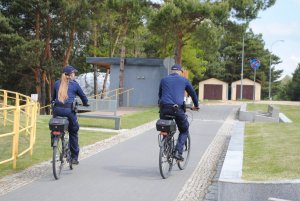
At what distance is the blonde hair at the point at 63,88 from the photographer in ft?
27.2

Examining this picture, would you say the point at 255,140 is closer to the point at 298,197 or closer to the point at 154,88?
the point at 298,197

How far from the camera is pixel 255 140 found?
41.3ft

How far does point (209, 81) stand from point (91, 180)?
167 ft

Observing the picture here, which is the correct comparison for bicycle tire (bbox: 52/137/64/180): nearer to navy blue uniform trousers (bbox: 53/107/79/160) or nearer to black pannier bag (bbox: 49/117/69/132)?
black pannier bag (bbox: 49/117/69/132)

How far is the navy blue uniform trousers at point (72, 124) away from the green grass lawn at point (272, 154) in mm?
2851

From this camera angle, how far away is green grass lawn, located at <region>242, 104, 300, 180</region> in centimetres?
740

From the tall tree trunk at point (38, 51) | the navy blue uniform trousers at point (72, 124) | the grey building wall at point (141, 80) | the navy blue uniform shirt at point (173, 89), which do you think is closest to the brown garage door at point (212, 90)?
the tall tree trunk at point (38, 51)

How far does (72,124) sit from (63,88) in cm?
65

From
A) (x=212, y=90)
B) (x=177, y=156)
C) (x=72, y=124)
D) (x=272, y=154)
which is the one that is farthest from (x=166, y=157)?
(x=212, y=90)

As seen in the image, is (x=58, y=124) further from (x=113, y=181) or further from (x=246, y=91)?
(x=246, y=91)

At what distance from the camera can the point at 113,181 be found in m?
8.00

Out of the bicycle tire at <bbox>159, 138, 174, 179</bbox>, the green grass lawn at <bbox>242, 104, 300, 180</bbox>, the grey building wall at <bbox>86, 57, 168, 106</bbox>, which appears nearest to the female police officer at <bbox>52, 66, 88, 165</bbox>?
the bicycle tire at <bbox>159, 138, 174, 179</bbox>

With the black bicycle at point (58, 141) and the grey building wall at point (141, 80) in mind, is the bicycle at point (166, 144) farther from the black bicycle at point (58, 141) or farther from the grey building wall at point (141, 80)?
the grey building wall at point (141, 80)

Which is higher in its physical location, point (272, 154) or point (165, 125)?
point (165, 125)
